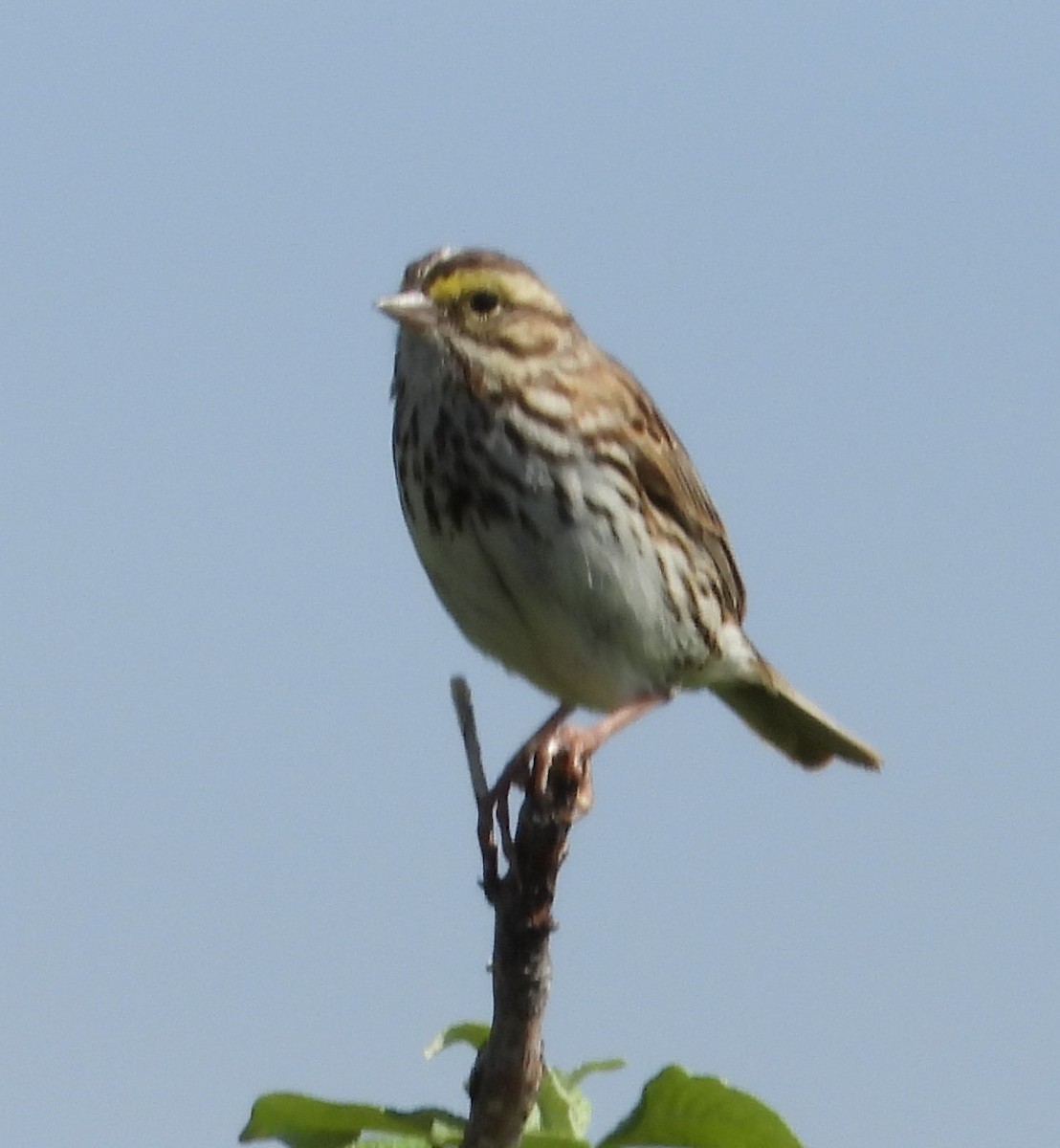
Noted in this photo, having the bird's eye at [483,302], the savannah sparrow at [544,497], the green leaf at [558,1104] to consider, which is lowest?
the green leaf at [558,1104]

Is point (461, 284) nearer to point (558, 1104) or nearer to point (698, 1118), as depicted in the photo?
point (558, 1104)

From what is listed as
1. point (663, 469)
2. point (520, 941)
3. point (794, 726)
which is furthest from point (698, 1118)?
point (794, 726)

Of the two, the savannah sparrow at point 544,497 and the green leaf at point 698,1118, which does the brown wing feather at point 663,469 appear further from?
the green leaf at point 698,1118

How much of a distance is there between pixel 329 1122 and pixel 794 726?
592cm

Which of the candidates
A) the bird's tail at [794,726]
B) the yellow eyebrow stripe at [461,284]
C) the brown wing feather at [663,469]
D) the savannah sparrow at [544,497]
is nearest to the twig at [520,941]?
the savannah sparrow at [544,497]

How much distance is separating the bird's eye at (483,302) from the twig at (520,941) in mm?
2756

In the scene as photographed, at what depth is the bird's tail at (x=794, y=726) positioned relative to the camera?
8898mm

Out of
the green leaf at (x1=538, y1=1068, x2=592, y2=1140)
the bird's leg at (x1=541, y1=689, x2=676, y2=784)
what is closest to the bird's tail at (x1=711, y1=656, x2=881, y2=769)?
the bird's leg at (x1=541, y1=689, x2=676, y2=784)

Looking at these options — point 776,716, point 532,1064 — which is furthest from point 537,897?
point 776,716

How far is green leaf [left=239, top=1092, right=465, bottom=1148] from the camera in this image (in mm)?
3301

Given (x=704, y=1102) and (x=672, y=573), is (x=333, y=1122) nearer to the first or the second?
(x=704, y=1102)

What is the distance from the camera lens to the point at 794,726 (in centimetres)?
904

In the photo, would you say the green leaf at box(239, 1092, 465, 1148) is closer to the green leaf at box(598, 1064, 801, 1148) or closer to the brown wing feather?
the green leaf at box(598, 1064, 801, 1148)

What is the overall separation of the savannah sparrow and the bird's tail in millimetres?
1268
